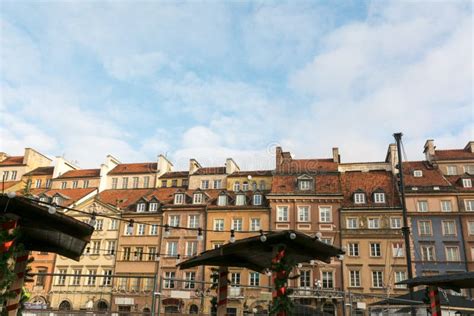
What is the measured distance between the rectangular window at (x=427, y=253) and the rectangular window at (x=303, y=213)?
10348mm

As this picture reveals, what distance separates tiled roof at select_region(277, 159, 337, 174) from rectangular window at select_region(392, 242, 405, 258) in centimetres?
999

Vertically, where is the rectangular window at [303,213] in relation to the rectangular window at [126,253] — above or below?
above

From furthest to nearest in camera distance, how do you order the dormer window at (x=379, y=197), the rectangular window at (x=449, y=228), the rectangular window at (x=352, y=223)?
the dormer window at (x=379, y=197) → the rectangular window at (x=352, y=223) → the rectangular window at (x=449, y=228)

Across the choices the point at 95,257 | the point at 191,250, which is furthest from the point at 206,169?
the point at 95,257

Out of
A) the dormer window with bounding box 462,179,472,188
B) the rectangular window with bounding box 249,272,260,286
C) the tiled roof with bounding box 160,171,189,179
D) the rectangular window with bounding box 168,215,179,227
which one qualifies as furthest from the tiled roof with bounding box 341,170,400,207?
the tiled roof with bounding box 160,171,189,179

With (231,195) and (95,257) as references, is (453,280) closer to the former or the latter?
(231,195)

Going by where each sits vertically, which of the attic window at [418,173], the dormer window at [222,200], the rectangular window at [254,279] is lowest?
the rectangular window at [254,279]

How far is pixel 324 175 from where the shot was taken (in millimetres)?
45406

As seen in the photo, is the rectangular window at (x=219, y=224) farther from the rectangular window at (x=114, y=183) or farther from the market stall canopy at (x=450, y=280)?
the market stall canopy at (x=450, y=280)

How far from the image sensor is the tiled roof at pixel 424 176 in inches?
1668

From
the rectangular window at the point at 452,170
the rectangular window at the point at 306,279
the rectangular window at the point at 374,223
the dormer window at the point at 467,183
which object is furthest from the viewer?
the rectangular window at the point at 452,170

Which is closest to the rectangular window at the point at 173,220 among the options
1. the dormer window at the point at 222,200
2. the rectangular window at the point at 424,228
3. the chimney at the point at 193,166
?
the dormer window at the point at 222,200

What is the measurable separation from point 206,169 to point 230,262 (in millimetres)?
41068

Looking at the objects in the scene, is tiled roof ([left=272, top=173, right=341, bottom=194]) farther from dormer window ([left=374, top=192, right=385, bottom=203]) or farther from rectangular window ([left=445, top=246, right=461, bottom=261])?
rectangular window ([left=445, top=246, right=461, bottom=261])
